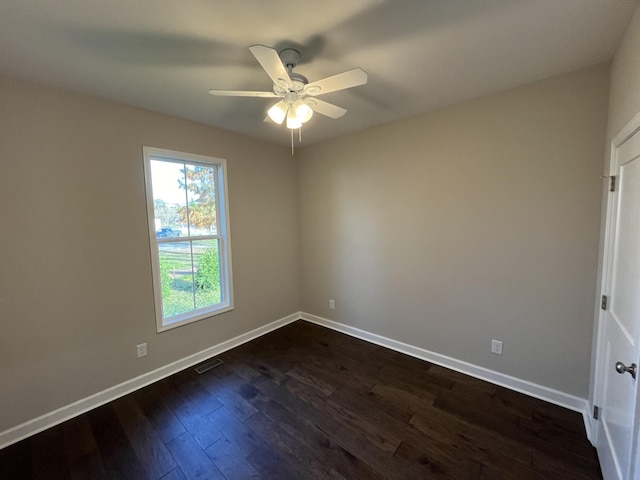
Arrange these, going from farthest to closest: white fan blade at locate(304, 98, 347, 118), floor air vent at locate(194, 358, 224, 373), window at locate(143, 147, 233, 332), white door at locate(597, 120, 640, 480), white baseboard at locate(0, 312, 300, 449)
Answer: floor air vent at locate(194, 358, 224, 373) < window at locate(143, 147, 233, 332) < white baseboard at locate(0, 312, 300, 449) < white fan blade at locate(304, 98, 347, 118) < white door at locate(597, 120, 640, 480)

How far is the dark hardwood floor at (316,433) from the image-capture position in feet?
5.22

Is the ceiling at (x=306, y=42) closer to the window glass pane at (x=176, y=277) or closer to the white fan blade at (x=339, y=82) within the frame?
the white fan blade at (x=339, y=82)

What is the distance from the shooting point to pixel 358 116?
2650 mm

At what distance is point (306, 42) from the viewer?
5.01 ft

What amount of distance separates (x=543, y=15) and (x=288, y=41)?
133 centimetres

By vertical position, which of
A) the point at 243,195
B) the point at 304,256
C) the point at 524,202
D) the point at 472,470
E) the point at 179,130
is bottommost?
the point at 472,470

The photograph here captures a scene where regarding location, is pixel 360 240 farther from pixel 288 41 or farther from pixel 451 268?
pixel 288 41

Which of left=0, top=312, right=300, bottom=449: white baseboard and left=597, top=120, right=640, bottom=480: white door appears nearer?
left=597, top=120, right=640, bottom=480: white door

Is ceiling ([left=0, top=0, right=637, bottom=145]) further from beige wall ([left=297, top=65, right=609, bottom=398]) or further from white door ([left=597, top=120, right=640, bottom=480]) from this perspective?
white door ([left=597, top=120, right=640, bottom=480])

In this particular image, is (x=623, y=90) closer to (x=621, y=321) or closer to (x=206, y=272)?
(x=621, y=321)

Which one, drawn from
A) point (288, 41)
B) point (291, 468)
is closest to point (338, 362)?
point (291, 468)

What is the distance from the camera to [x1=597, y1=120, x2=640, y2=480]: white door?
46.6 inches

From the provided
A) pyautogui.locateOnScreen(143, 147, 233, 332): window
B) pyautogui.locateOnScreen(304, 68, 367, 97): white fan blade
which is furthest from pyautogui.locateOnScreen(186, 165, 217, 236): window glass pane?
pyautogui.locateOnScreen(304, 68, 367, 97): white fan blade

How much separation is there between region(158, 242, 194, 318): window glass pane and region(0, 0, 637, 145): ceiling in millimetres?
1354
